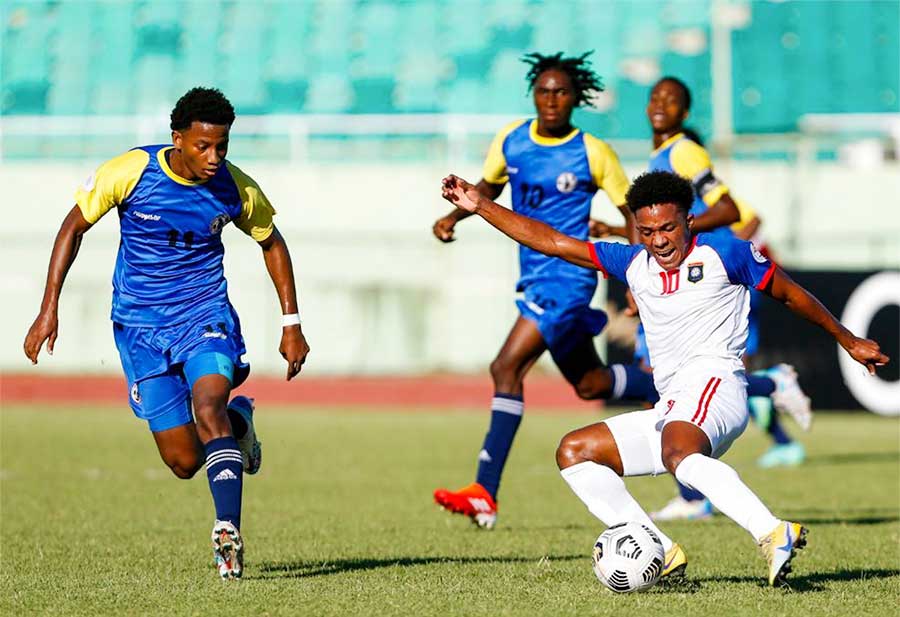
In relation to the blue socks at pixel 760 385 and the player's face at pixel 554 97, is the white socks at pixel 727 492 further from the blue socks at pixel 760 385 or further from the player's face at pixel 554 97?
the player's face at pixel 554 97

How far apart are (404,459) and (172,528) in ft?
16.6

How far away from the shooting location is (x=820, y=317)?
246 inches

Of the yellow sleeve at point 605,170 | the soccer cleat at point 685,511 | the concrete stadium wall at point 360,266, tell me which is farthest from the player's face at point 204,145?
the concrete stadium wall at point 360,266

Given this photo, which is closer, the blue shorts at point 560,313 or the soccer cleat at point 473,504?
the soccer cleat at point 473,504

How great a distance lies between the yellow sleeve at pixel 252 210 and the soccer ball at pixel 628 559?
2.31m

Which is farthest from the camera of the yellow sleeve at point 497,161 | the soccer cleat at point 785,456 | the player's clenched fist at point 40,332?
the soccer cleat at point 785,456

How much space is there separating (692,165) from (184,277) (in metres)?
3.88

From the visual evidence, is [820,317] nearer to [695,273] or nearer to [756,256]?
[756,256]

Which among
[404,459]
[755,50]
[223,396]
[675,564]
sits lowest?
[404,459]

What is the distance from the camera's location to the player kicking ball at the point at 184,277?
264 inches

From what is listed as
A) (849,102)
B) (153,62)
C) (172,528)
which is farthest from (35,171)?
(172,528)

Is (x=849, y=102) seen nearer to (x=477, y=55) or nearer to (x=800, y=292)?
(x=477, y=55)

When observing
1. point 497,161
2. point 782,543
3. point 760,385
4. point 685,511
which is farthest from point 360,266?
point 782,543

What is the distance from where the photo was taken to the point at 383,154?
23047 millimetres
